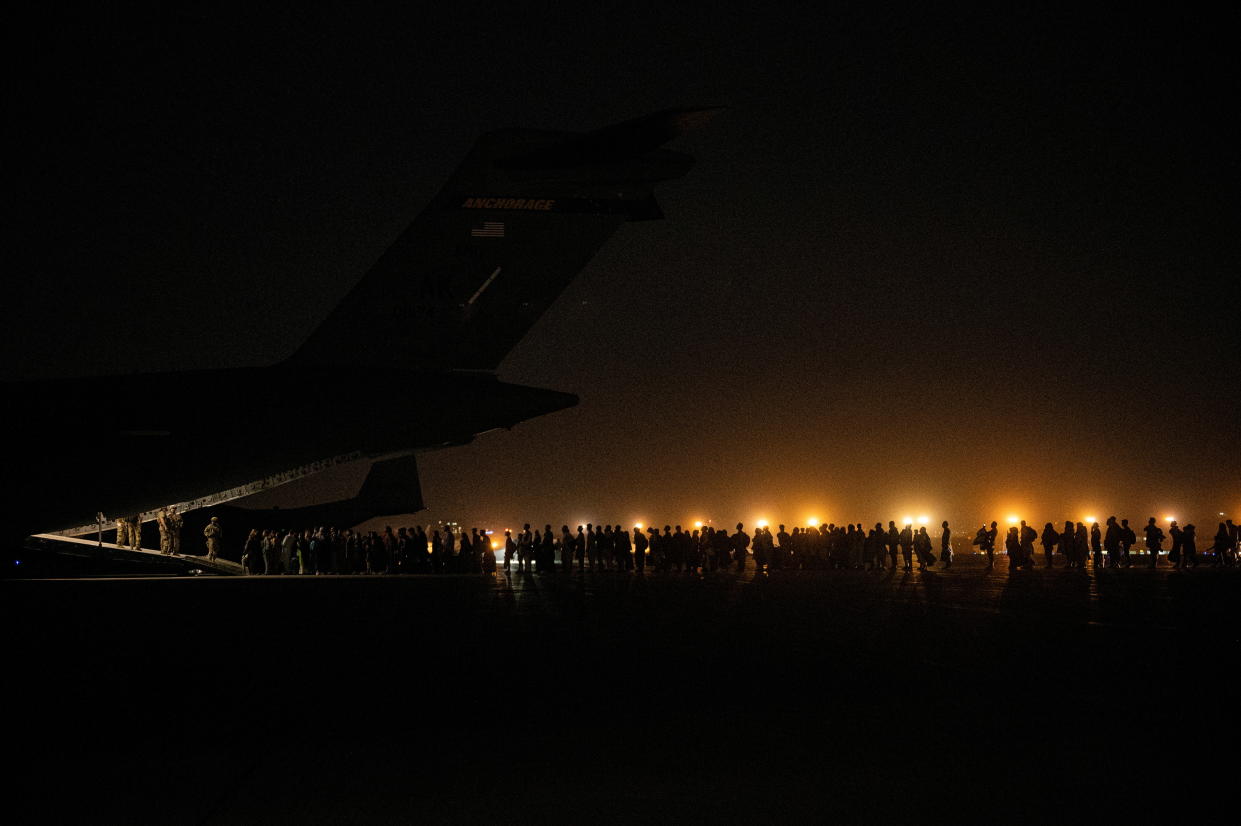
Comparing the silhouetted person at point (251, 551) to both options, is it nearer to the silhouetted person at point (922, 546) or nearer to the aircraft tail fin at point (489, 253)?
the silhouetted person at point (922, 546)

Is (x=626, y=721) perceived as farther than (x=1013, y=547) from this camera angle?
No

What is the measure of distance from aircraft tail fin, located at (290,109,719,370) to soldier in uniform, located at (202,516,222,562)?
1597cm

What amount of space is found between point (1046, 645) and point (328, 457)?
7.45 m

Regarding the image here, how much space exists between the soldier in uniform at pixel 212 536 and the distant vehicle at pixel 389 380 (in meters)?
14.6

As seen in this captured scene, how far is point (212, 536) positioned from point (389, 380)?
17.2 m

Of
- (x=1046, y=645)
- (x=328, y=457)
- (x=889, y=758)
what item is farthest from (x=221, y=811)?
(x=328, y=457)

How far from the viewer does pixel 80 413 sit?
38.0ft

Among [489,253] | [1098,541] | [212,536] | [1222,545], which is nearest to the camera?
[489,253]

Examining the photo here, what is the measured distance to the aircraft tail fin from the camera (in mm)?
11039

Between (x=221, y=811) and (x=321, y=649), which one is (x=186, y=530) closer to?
(x=321, y=649)

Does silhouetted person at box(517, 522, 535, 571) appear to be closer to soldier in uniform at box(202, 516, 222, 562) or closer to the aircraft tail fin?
soldier in uniform at box(202, 516, 222, 562)

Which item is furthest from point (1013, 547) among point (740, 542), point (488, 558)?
point (488, 558)

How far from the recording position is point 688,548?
2823cm

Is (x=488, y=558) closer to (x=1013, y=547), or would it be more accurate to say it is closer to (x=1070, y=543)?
(x=1013, y=547)
